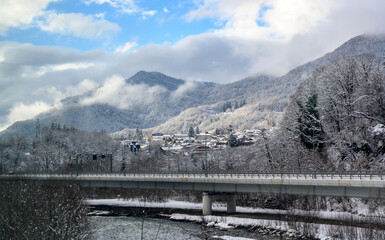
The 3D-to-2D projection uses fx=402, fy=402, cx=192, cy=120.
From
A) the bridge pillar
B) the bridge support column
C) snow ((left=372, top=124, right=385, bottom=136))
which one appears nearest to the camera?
the bridge pillar


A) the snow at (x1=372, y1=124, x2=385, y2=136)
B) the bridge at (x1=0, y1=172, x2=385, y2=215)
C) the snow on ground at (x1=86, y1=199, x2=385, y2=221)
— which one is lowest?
the snow on ground at (x1=86, y1=199, x2=385, y2=221)

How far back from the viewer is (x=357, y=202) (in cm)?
6656

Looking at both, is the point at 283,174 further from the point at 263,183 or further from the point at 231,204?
the point at 231,204

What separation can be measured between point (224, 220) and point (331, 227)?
61.3ft

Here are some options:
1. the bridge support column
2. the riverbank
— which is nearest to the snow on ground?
the riverbank

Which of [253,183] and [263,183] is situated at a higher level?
[263,183]

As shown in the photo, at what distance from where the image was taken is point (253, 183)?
220ft

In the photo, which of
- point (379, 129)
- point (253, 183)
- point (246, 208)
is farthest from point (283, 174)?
point (379, 129)

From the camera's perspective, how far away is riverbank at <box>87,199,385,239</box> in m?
50.6

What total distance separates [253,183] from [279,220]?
28.8ft

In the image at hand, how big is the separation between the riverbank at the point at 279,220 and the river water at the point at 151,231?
2.68 m

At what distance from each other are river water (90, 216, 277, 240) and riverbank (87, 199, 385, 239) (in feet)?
8.81

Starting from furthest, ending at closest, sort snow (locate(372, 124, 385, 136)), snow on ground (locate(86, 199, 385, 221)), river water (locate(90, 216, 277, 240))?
snow (locate(372, 124, 385, 136)), snow on ground (locate(86, 199, 385, 221)), river water (locate(90, 216, 277, 240))

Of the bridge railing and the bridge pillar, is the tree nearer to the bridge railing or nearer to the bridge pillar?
the bridge railing
